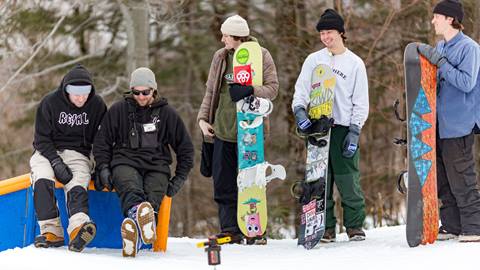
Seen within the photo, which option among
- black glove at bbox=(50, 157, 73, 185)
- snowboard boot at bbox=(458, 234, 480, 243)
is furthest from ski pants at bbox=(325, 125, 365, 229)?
black glove at bbox=(50, 157, 73, 185)

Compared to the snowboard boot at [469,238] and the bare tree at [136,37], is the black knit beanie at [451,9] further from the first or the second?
the bare tree at [136,37]

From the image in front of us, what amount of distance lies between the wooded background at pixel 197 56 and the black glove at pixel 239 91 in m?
5.97

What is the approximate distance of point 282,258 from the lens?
5836mm

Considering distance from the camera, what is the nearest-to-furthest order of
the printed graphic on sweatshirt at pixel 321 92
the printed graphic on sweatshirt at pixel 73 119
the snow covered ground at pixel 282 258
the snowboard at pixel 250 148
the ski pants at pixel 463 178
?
the snow covered ground at pixel 282 258 → the ski pants at pixel 463 178 → the printed graphic on sweatshirt at pixel 73 119 → the printed graphic on sweatshirt at pixel 321 92 → the snowboard at pixel 250 148

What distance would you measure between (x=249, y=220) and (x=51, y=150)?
1.50 metres

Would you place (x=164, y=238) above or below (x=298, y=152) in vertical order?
below

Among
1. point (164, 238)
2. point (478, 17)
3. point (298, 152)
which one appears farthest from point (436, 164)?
point (298, 152)

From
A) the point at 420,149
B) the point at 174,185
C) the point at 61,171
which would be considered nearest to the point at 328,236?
the point at 420,149

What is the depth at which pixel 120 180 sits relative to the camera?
239 inches

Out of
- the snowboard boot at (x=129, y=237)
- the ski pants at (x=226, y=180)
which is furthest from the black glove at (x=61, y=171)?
the ski pants at (x=226, y=180)

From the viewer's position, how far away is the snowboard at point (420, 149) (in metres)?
5.84

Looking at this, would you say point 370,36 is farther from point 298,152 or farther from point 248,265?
point 248,265

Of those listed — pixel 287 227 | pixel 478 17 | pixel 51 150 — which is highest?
pixel 478 17

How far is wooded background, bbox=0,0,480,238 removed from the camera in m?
13.5
